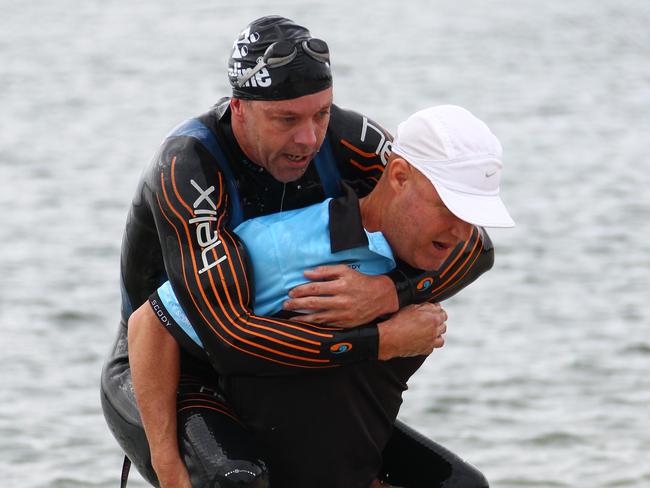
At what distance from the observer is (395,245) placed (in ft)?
14.9

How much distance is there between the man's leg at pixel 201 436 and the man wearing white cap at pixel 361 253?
102mm

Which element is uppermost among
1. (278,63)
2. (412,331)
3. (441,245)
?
(278,63)

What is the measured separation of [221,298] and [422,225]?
68 centimetres

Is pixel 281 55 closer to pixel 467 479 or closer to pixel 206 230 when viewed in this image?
pixel 206 230

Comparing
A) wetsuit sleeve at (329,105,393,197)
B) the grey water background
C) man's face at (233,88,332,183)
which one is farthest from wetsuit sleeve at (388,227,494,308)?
the grey water background

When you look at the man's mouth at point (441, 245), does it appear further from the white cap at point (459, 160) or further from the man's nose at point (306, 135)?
the man's nose at point (306, 135)

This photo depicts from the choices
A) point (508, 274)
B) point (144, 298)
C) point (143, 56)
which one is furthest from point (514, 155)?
point (144, 298)

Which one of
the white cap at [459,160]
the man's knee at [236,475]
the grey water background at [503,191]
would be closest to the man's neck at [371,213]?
the white cap at [459,160]

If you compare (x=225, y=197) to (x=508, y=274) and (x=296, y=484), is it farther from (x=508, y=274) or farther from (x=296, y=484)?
(x=508, y=274)

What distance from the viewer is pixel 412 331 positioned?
180 inches

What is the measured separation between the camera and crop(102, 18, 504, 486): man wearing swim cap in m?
4.34

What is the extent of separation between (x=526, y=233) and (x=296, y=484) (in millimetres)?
11901

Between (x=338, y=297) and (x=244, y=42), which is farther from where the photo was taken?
(x=244, y=42)

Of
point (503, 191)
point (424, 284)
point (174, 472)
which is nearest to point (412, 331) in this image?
point (424, 284)
